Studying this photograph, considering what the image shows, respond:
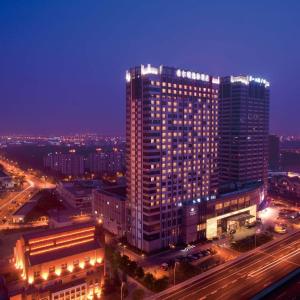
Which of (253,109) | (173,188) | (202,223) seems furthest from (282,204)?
(173,188)

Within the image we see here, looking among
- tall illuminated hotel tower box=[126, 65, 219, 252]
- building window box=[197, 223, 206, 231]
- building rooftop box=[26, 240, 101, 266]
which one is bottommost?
building window box=[197, 223, 206, 231]

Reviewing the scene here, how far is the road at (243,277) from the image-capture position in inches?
2130

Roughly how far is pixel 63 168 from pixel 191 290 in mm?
145245

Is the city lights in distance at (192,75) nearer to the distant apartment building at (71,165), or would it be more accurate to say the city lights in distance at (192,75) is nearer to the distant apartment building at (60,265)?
the distant apartment building at (60,265)

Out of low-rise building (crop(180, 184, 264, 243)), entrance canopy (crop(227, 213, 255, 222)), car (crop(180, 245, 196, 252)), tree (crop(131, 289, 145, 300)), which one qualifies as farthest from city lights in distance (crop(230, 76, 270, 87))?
tree (crop(131, 289, 145, 300))

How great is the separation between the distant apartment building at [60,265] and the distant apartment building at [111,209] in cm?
2110

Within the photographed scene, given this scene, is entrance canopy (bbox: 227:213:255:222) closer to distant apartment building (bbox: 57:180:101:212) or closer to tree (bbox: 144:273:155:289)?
tree (bbox: 144:273:155:289)

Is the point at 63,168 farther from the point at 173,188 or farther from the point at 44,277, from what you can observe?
the point at 44,277

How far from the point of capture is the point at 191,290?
55.8 meters

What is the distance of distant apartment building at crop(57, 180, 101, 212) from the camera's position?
111500mm

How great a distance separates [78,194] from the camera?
11162cm

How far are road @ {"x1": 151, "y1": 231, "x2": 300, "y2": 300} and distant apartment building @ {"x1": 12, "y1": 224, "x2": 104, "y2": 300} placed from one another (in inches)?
505

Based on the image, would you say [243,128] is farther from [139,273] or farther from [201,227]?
[139,273]

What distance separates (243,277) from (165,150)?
3369cm
